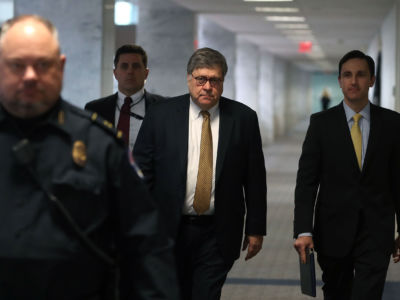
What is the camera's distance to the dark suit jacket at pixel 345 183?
466 centimetres

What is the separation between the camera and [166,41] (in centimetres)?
1538

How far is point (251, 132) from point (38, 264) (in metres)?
2.60

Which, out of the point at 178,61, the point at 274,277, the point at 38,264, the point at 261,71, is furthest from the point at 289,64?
the point at 38,264

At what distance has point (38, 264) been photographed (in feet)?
7.25

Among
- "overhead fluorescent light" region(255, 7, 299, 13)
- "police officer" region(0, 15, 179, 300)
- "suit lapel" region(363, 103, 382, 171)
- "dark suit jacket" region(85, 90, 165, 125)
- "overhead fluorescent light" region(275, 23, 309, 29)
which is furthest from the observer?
"overhead fluorescent light" region(275, 23, 309, 29)

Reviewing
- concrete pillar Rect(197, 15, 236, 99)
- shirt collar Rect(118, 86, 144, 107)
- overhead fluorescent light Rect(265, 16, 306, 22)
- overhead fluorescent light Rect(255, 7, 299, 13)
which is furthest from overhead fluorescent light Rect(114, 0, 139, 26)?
shirt collar Rect(118, 86, 144, 107)

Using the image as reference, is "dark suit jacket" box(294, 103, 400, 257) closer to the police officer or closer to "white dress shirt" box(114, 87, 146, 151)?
"white dress shirt" box(114, 87, 146, 151)

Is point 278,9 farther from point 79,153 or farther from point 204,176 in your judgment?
point 79,153

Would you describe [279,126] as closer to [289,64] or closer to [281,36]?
[289,64]

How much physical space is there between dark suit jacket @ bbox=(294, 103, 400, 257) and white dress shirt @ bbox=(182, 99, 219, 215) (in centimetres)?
55

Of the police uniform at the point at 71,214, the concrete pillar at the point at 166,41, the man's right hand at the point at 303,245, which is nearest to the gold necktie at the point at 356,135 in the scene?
the man's right hand at the point at 303,245

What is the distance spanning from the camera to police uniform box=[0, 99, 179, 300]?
2199 millimetres

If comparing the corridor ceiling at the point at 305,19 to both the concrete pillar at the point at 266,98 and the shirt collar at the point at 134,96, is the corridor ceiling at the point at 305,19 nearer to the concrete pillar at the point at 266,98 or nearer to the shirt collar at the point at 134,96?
the concrete pillar at the point at 266,98

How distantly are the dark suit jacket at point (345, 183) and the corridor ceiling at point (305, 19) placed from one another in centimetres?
932
